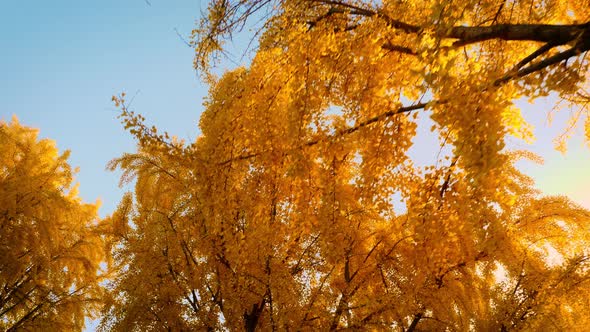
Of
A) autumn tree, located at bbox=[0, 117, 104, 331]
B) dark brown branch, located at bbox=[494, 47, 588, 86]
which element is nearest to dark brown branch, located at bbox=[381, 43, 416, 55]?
dark brown branch, located at bbox=[494, 47, 588, 86]

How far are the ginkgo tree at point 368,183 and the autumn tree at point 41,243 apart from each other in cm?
199

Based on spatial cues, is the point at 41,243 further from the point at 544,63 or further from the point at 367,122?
the point at 544,63

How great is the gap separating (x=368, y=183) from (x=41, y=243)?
20.3 feet

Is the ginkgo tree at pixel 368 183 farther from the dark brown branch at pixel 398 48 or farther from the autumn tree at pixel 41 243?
the autumn tree at pixel 41 243

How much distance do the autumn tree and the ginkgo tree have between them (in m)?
1.99

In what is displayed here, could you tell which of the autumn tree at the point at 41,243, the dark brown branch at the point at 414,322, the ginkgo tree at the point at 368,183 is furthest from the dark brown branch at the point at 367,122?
the autumn tree at the point at 41,243

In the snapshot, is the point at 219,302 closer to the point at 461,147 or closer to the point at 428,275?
the point at 428,275

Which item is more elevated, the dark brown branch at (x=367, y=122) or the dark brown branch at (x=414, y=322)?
the dark brown branch at (x=367, y=122)

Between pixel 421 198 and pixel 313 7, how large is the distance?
176cm

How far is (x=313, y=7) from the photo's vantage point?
10.7 ft

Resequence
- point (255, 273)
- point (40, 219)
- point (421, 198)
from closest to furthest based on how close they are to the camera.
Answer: point (421, 198), point (255, 273), point (40, 219)

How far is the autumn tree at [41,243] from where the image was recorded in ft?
21.7

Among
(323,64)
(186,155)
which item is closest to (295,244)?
(186,155)

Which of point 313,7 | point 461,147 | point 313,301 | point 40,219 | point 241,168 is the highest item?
point 40,219
